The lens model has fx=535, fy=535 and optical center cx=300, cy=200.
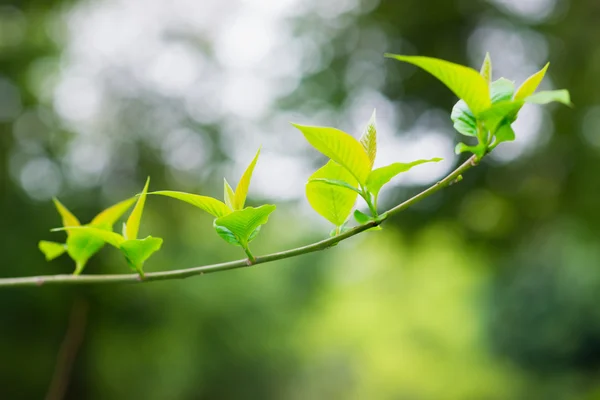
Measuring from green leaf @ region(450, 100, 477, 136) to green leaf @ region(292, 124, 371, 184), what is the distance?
1.3 inches

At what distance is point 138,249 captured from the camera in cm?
20

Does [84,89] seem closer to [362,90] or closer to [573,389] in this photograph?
[362,90]

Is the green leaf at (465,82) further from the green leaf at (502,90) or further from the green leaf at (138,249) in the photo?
the green leaf at (138,249)

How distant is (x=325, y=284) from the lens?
164 inches

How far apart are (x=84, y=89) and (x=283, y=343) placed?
2092mm

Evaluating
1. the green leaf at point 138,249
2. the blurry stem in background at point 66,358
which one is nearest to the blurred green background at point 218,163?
the blurry stem in background at point 66,358

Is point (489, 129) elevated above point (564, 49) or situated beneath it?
elevated above

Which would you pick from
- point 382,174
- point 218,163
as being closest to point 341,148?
point 382,174

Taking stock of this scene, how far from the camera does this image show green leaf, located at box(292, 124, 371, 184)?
0.53 ft

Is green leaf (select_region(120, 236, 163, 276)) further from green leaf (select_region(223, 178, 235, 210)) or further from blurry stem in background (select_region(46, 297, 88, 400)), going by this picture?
blurry stem in background (select_region(46, 297, 88, 400))

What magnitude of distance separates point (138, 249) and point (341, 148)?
0.09m

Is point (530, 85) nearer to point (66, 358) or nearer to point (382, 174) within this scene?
point (382, 174)

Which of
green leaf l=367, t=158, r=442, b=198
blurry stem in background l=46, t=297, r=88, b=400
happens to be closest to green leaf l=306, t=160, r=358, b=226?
green leaf l=367, t=158, r=442, b=198

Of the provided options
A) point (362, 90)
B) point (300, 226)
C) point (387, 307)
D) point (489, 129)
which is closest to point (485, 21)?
point (362, 90)
